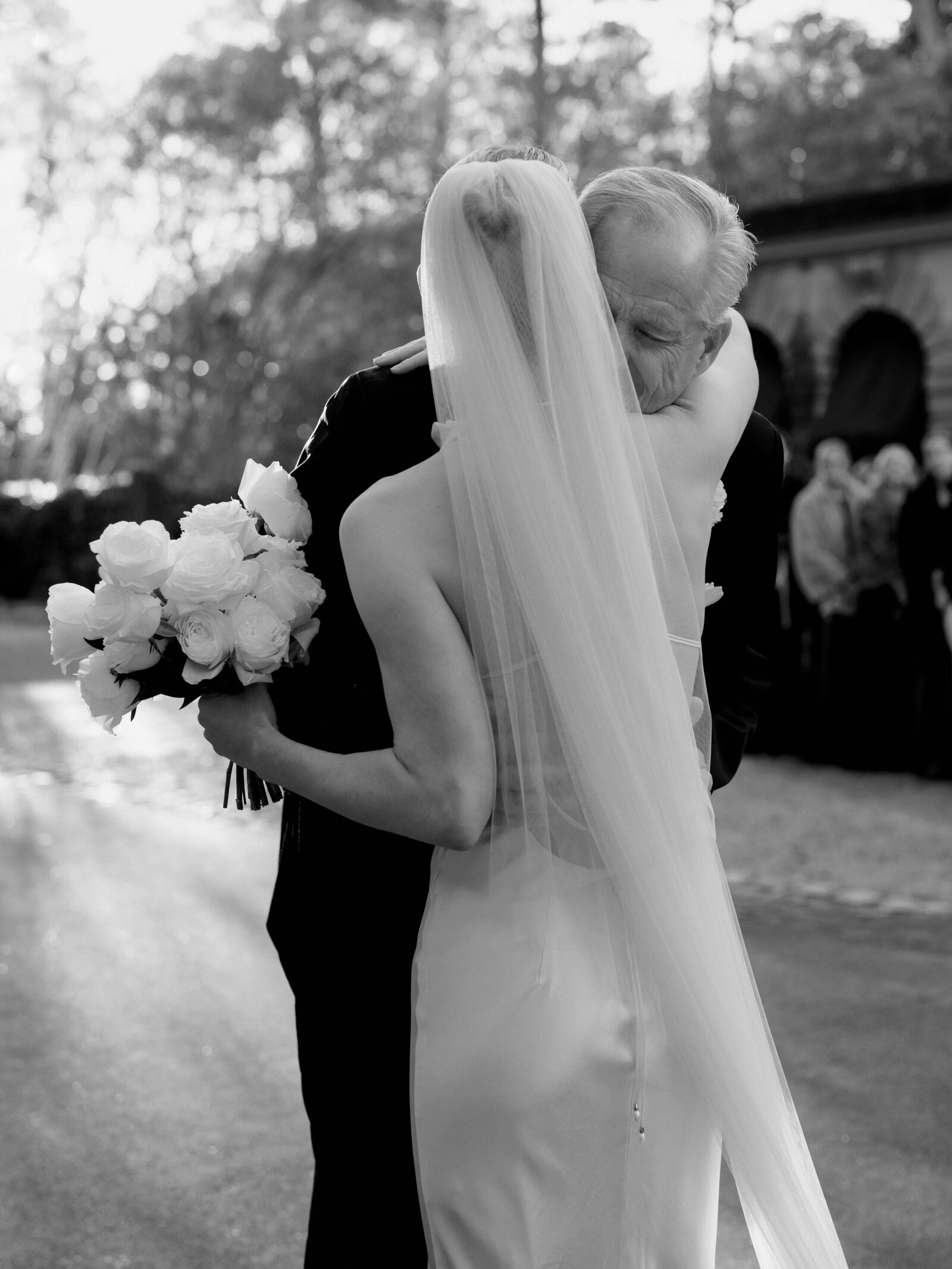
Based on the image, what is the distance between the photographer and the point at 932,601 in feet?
32.4

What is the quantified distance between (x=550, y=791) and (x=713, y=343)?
25.7 inches

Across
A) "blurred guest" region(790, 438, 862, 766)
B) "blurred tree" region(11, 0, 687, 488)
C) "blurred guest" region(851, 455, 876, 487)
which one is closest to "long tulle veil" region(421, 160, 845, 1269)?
"blurred guest" region(790, 438, 862, 766)

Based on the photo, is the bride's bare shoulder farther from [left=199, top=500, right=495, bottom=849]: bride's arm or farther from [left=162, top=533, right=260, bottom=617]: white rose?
[left=162, top=533, right=260, bottom=617]: white rose

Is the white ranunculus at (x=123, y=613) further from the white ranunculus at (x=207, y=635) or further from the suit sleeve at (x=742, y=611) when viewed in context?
the suit sleeve at (x=742, y=611)

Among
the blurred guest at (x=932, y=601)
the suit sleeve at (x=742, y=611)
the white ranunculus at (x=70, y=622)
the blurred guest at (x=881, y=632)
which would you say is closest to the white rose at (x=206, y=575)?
the white ranunculus at (x=70, y=622)

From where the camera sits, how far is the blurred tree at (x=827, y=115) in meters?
31.1

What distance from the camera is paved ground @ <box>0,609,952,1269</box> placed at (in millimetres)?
3668

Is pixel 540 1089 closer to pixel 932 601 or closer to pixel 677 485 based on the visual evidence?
pixel 677 485

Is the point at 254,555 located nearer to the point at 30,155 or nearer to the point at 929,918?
the point at 929,918

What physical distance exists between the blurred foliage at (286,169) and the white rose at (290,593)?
2682cm

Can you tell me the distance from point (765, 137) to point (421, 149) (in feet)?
26.2

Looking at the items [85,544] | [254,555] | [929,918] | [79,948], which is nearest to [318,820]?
[254,555]

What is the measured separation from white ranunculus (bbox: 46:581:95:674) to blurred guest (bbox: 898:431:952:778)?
828 centimetres

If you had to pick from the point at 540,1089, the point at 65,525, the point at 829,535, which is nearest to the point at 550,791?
the point at 540,1089
